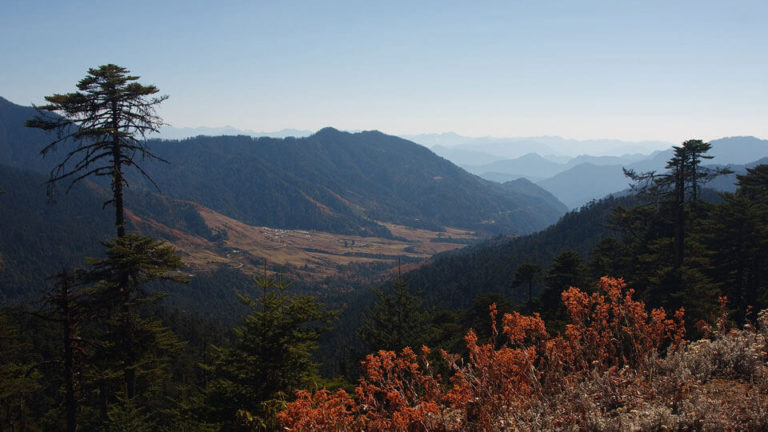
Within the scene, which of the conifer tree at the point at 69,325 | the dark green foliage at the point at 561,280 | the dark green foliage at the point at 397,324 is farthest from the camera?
the dark green foliage at the point at 561,280

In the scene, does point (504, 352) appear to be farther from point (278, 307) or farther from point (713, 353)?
point (278, 307)

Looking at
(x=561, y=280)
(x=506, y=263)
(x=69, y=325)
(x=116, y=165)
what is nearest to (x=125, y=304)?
(x=69, y=325)

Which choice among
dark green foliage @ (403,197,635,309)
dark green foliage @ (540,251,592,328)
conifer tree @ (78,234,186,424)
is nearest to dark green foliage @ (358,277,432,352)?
conifer tree @ (78,234,186,424)

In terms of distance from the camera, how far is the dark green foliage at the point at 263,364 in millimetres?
9531

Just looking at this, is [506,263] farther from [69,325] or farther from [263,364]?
[69,325]

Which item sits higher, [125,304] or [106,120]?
[106,120]

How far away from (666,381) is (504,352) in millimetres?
2010

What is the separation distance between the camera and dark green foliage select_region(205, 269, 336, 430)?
9.53m

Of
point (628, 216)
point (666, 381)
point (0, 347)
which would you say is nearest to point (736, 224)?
point (628, 216)

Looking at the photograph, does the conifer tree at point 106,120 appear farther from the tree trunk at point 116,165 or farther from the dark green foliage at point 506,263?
the dark green foliage at point 506,263

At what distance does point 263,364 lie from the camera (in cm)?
964

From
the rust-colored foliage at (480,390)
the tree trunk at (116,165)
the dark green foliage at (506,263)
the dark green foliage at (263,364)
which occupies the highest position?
the tree trunk at (116,165)

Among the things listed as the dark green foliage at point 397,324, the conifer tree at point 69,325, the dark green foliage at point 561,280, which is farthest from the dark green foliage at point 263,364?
the dark green foliage at point 561,280

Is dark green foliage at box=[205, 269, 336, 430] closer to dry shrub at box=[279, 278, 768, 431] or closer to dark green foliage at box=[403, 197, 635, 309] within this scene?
dry shrub at box=[279, 278, 768, 431]
